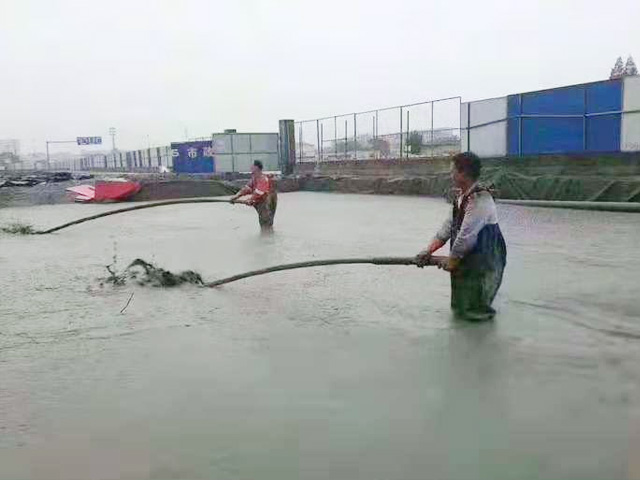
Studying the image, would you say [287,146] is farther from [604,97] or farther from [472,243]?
[472,243]

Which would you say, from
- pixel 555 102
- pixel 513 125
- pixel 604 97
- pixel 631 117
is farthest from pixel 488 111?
pixel 631 117

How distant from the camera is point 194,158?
37.0m

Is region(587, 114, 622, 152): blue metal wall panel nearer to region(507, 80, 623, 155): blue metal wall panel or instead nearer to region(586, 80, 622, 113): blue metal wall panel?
region(507, 80, 623, 155): blue metal wall panel

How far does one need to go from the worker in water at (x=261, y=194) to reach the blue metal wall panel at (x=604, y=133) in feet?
38.0

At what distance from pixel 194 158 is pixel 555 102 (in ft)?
72.6

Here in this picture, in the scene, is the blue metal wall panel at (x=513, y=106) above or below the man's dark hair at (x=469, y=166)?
above

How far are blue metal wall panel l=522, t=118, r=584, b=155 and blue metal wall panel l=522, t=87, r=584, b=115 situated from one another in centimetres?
26

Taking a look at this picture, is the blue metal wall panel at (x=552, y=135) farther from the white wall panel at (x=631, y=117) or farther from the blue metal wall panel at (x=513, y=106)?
the white wall panel at (x=631, y=117)

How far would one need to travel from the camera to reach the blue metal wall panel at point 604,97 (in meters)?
19.0

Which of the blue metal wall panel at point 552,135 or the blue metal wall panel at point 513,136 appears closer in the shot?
the blue metal wall panel at point 552,135

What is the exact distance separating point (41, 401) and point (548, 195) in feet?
50.5

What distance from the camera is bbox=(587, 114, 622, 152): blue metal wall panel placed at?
19.1 meters

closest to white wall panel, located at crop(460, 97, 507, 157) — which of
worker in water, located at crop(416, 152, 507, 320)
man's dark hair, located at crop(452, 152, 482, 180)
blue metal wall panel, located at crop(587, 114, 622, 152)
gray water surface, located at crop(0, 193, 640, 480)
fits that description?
blue metal wall panel, located at crop(587, 114, 622, 152)

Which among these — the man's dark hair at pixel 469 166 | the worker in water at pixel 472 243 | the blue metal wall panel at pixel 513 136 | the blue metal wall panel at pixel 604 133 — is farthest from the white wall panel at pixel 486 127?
the man's dark hair at pixel 469 166
